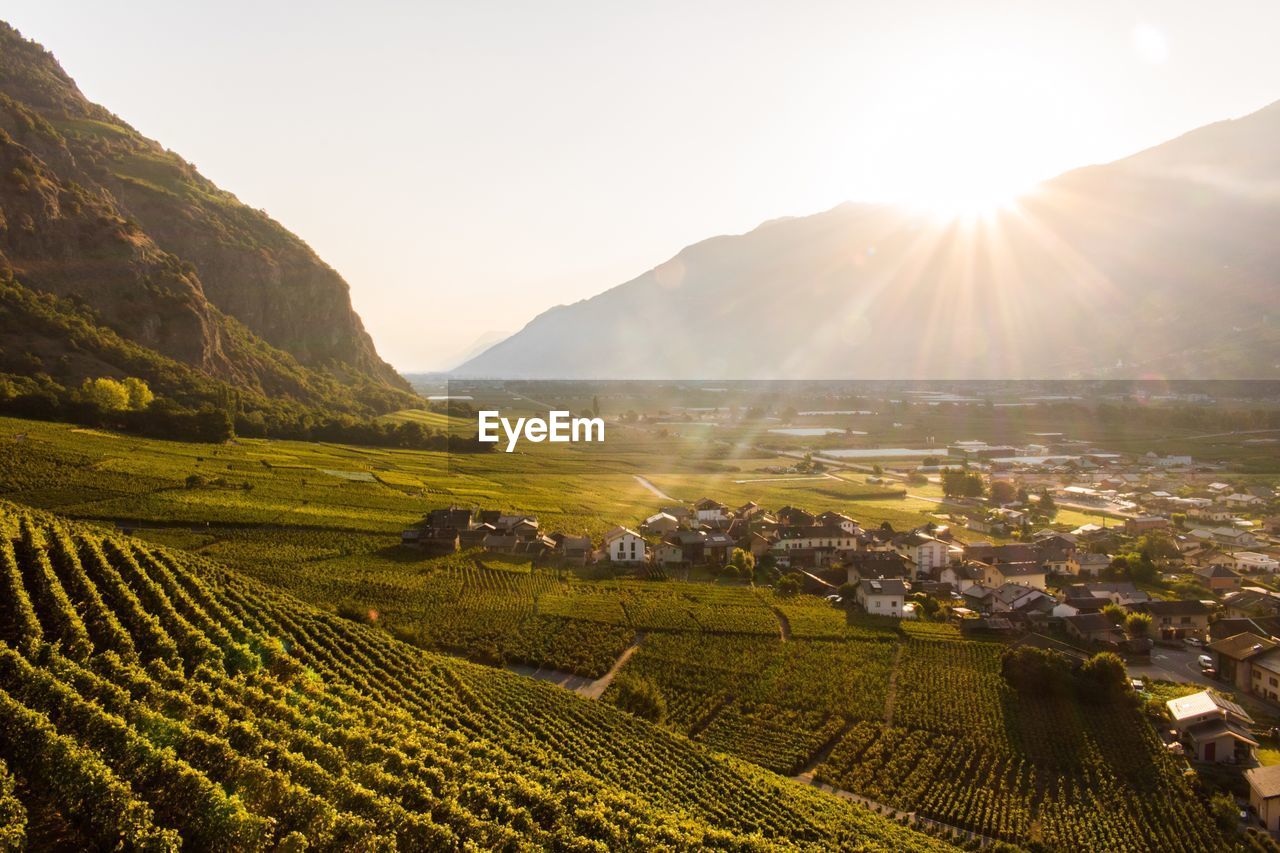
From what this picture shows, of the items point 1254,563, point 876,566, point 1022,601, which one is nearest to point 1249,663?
point 1022,601

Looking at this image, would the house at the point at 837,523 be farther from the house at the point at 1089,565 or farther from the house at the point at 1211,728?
the house at the point at 1211,728

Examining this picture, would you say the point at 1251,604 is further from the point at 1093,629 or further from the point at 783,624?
the point at 783,624

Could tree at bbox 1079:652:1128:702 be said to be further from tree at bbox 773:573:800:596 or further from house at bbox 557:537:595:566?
house at bbox 557:537:595:566

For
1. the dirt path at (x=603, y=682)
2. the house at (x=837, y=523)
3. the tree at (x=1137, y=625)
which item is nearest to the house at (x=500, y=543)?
the dirt path at (x=603, y=682)

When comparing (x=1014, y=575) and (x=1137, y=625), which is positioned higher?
(x=1014, y=575)

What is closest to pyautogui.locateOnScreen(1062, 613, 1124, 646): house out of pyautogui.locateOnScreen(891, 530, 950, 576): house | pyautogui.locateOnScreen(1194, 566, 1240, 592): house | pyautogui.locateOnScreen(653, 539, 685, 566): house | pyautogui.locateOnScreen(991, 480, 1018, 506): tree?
pyautogui.locateOnScreen(891, 530, 950, 576): house
